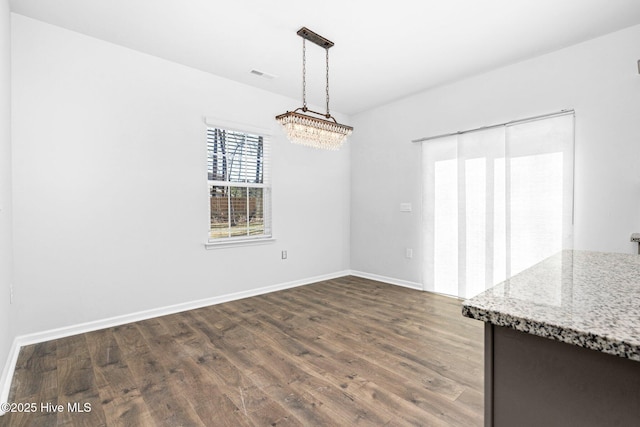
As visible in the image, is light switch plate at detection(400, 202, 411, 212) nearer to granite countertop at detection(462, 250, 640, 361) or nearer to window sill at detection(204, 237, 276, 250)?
window sill at detection(204, 237, 276, 250)

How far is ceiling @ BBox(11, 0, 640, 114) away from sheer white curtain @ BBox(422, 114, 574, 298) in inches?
33.4

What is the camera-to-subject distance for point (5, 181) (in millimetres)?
2199

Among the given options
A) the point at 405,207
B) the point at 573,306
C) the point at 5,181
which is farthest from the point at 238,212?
the point at 573,306

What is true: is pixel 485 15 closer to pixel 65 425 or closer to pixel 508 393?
pixel 508 393

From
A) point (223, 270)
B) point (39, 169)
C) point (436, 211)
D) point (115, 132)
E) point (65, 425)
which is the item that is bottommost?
point (65, 425)

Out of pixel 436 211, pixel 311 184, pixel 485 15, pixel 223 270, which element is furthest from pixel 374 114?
pixel 223 270

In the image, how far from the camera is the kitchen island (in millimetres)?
565

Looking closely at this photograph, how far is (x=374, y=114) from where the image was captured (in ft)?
16.0

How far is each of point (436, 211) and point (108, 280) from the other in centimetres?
396

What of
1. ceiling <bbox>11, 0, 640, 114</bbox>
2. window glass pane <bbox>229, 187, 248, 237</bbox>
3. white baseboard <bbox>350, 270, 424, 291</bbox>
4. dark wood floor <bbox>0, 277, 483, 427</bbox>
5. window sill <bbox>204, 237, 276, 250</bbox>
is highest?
ceiling <bbox>11, 0, 640, 114</bbox>

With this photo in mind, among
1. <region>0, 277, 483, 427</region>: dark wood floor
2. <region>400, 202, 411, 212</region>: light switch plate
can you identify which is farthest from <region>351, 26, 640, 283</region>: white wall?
<region>0, 277, 483, 427</region>: dark wood floor

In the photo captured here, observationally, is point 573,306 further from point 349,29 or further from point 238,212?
point 238,212

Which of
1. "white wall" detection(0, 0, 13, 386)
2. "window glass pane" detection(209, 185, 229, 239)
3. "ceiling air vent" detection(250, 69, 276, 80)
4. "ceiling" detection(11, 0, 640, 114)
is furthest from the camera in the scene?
"window glass pane" detection(209, 185, 229, 239)

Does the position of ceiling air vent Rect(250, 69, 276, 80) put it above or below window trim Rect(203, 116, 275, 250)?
above
